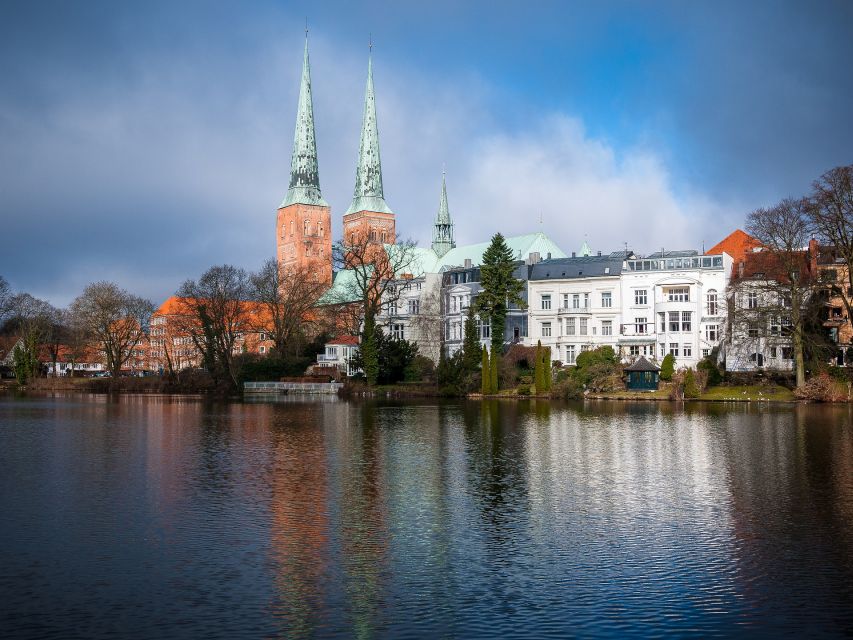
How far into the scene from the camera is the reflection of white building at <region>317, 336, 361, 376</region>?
91500mm

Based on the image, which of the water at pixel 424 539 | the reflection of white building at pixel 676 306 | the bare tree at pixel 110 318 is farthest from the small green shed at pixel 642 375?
the bare tree at pixel 110 318

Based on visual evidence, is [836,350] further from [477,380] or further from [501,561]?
[501,561]

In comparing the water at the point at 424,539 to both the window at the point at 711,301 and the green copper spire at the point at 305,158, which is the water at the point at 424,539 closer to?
the window at the point at 711,301

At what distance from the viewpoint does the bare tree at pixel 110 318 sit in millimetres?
97125

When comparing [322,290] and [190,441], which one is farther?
[322,290]

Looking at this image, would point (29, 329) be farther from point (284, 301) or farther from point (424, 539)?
point (424, 539)

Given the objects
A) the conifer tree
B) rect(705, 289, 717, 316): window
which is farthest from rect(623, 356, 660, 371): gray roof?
the conifer tree

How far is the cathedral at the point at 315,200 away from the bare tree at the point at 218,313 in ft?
173

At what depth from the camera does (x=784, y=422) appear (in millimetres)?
42625

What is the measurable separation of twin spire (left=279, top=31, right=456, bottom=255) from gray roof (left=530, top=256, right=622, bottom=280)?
47.9 m

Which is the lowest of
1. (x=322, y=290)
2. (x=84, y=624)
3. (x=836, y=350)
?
(x=84, y=624)

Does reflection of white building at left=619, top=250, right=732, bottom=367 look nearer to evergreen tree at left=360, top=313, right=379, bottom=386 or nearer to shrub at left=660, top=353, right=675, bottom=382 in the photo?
shrub at left=660, top=353, right=675, bottom=382

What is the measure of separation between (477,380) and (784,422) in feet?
113

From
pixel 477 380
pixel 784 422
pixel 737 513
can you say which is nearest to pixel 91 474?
pixel 737 513
